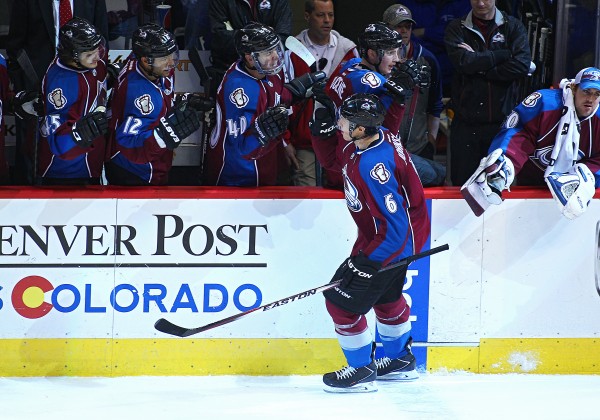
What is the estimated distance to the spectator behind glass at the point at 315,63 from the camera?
605 cm

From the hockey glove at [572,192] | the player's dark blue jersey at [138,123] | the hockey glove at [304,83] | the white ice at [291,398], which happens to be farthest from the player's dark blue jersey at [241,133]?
the hockey glove at [572,192]

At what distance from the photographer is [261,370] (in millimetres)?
5578

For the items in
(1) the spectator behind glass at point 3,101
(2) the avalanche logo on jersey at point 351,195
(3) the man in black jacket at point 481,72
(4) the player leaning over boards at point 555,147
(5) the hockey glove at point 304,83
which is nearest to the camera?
(2) the avalanche logo on jersey at point 351,195

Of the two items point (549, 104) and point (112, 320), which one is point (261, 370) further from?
point (549, 104)

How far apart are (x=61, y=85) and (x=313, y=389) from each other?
179 cm

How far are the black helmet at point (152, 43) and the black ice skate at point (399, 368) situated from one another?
5.65 feet

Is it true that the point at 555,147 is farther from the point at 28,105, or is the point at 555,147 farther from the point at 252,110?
the point at 28,105

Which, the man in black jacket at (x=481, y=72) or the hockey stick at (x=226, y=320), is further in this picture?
the man in black jacket at (x=481, y=72)

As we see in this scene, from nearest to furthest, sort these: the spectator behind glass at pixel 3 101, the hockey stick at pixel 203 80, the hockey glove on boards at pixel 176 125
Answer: the hockey glove on boards at pixel 176 125 < the spectator behind glass at pixel 3 101 < the hockey stick at pixel 203 80

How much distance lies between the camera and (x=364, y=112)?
5.10 metres

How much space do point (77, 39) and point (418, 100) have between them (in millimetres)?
1893

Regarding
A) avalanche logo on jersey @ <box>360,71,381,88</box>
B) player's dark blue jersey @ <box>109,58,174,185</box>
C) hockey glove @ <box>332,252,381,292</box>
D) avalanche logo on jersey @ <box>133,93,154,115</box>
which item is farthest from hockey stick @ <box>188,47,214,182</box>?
hockey glove @ <box>332,252,381,292</box>

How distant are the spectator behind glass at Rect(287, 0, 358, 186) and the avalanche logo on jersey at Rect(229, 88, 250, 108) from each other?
20.0 inches

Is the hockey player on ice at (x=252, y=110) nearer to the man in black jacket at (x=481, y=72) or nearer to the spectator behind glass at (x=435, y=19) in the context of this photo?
the man in black jacket at (x=481, y=72)
